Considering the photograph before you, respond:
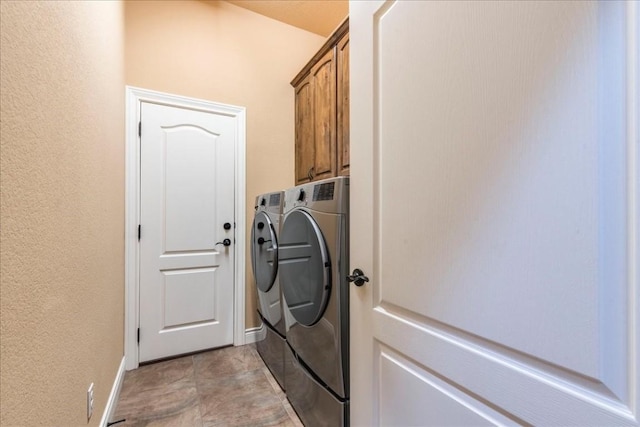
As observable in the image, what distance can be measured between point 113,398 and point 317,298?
4.68 ft

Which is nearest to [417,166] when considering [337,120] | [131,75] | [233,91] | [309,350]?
[309,350]

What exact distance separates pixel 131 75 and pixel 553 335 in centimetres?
284

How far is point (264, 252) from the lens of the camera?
2.02 meters

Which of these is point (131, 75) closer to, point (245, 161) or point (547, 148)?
point (245, 161)

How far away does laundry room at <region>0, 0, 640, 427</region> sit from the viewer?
0.46m

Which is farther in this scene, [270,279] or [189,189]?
[189,189]

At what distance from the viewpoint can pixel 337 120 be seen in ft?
6.54

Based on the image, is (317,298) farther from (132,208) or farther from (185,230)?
(132,208)

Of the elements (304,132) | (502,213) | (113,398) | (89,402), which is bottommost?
(113,398)

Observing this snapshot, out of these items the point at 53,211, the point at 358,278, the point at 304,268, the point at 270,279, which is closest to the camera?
the point at 53,211

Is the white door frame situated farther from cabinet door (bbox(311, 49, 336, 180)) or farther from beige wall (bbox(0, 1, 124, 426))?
cabinet door (bbox(311, 49, 336, 180))

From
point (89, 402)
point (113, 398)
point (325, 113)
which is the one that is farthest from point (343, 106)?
point (113, 398)

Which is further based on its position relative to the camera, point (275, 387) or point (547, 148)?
point (275, 387)

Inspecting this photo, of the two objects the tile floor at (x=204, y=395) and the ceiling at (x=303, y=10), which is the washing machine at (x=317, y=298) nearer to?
the tile floor at (x=204, y=395)
